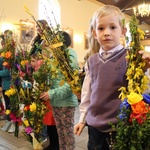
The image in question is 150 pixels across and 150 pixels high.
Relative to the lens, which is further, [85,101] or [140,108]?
[85,101]

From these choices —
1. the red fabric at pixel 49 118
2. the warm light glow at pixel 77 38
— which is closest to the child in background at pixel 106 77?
the red fabric at pixel 49 118

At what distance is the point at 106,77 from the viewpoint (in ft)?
3.53

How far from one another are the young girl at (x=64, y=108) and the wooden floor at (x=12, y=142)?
944 mm

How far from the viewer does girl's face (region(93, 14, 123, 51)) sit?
1.10 meters

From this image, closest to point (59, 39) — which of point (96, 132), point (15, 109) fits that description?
point (96, 132)


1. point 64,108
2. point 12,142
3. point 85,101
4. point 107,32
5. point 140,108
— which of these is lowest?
point 12,142

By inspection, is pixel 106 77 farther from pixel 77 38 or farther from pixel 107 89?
pixel 77 38

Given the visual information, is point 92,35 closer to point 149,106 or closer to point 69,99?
point 149,106

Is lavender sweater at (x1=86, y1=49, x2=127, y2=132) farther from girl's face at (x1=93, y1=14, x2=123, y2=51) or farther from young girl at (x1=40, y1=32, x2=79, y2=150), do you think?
young girl at (x1=40, y1=32, x2=79, y2=150)

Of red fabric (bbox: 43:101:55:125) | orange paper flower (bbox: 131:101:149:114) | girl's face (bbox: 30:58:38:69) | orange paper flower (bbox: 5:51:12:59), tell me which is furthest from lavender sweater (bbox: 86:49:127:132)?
→ orange paper flower (bbox: 5:51:12:59)

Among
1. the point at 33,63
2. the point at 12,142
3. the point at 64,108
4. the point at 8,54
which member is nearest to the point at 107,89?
the point at 64,108

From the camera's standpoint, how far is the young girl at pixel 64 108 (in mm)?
1896

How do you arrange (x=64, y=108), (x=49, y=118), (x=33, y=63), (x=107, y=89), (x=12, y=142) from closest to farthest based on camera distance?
(x=107, y=89)
(x=64, y=108)
(x=49, y=118)
(x=33, y=63)
(x=12, y=142)

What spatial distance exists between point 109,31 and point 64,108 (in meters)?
1.02
